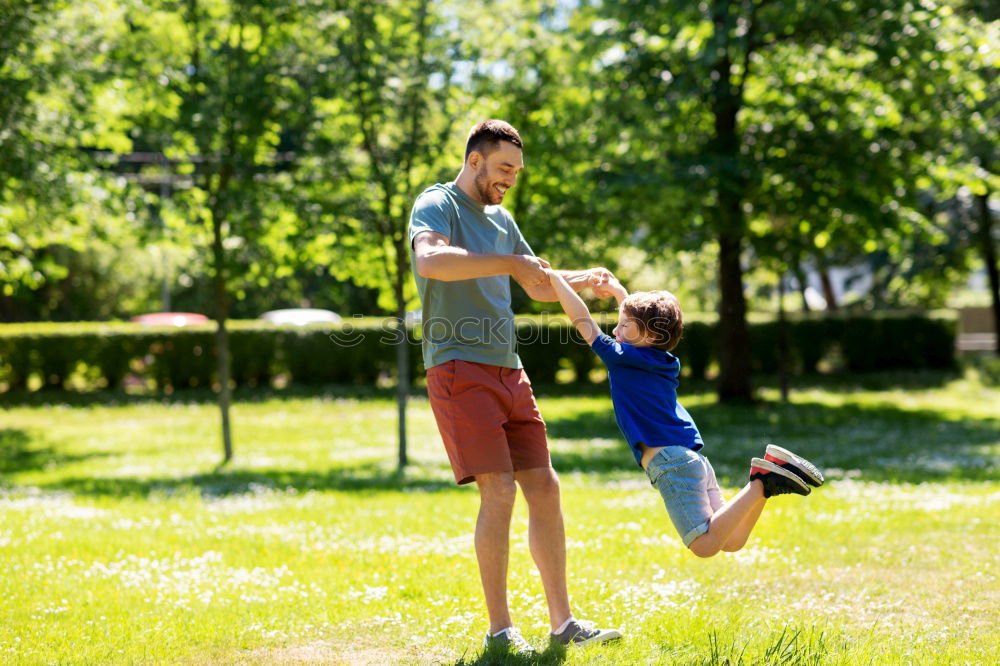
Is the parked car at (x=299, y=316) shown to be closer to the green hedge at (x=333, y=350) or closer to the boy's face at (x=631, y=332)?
the green hedge at (x=333, y=350)

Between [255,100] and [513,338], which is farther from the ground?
[255,100]

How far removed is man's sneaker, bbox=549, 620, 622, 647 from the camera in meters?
4.09

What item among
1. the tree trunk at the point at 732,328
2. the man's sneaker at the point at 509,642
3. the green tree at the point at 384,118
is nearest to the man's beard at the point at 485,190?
the man's sneaker at the point at 509,642

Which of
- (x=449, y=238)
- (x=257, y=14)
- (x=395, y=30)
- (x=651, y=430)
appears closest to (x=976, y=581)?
(x=651, y=430)

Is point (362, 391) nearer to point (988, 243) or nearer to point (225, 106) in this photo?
point (225, 106)

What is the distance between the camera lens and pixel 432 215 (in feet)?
13.3

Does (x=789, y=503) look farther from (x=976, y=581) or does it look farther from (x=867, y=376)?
(x=867, y=376)

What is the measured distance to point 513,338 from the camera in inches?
169

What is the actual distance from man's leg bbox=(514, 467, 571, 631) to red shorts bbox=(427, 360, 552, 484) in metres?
0.20

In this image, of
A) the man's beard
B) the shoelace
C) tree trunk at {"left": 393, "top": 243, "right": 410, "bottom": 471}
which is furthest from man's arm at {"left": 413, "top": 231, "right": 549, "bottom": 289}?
tree trunk at {"left": 393, "top": 243, "right": 410, "bottom": 471}

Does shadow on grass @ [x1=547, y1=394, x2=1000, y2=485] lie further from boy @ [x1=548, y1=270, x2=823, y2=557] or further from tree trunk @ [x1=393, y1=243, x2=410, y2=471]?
boy @ [x1=548, y1=270, x2=823, y2=557]

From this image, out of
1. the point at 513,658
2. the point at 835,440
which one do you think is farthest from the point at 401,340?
the point at 513,658

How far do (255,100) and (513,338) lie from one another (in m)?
8.36

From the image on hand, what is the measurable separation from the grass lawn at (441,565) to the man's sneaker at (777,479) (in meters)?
0.64
